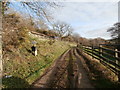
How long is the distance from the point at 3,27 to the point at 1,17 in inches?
27.8

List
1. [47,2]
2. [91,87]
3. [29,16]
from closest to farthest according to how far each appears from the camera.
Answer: [91,87]
[47,2]
[29,16]

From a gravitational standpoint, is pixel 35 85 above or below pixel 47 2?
below

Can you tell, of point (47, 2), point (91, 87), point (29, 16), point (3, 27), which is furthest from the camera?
point (29, 16)

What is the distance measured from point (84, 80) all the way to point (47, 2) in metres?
6.00

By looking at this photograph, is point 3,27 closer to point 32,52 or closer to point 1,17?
point 1,17

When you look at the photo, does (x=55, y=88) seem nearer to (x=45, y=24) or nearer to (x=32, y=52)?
(x=45, y=24)

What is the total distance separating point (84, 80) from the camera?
452 centimetres

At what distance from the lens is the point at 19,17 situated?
363 inches

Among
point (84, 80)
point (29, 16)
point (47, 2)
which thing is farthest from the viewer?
point (29, 16)

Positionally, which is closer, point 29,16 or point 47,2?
point 47,2

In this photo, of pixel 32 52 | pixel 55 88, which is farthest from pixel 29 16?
pixel 55 88

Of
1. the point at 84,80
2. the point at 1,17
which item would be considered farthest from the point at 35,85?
the point at 1,17

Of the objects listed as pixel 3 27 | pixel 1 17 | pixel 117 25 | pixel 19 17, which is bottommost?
pixel 3 27

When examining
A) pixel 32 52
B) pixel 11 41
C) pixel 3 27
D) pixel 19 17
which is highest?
pixel 19 17
